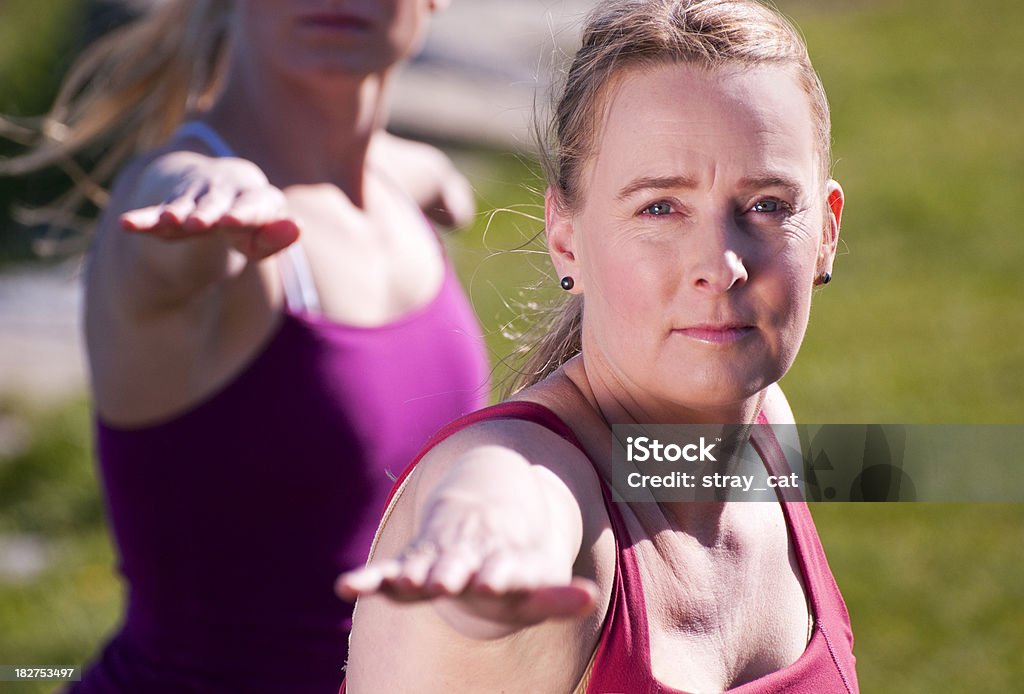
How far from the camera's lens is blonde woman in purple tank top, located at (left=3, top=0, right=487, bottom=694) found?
2.06 meters

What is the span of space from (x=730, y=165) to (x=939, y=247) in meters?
6.27

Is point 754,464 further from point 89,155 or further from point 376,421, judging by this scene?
point 89,155

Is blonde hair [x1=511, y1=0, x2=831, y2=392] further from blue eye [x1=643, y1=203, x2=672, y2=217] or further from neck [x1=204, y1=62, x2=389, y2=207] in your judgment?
neck [x1=204, y1=62, x2=389, y2=207]

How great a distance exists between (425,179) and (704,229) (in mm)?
1612

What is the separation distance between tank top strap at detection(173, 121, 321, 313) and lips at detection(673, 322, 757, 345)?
0.95 meters

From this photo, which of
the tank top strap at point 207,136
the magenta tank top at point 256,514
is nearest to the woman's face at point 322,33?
the tank top strap at point 207,136

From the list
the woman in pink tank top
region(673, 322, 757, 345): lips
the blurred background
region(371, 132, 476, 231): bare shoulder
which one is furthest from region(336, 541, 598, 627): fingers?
region(371, 132, 476, 231): bare shoulder

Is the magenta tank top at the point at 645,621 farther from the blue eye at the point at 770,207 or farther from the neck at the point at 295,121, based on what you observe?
the neck at the point at 295,121

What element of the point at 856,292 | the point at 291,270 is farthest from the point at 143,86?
the point at 856,292

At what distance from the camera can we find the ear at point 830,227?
4.97ft

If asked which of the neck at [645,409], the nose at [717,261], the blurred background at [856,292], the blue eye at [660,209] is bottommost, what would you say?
Result: the blurred background at [856,292]

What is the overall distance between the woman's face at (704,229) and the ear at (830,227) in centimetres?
10

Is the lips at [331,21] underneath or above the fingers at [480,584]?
underneath

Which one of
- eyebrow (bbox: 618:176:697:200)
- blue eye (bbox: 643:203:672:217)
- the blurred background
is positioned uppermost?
eyebrow (bbox: 618:176:697:200)
